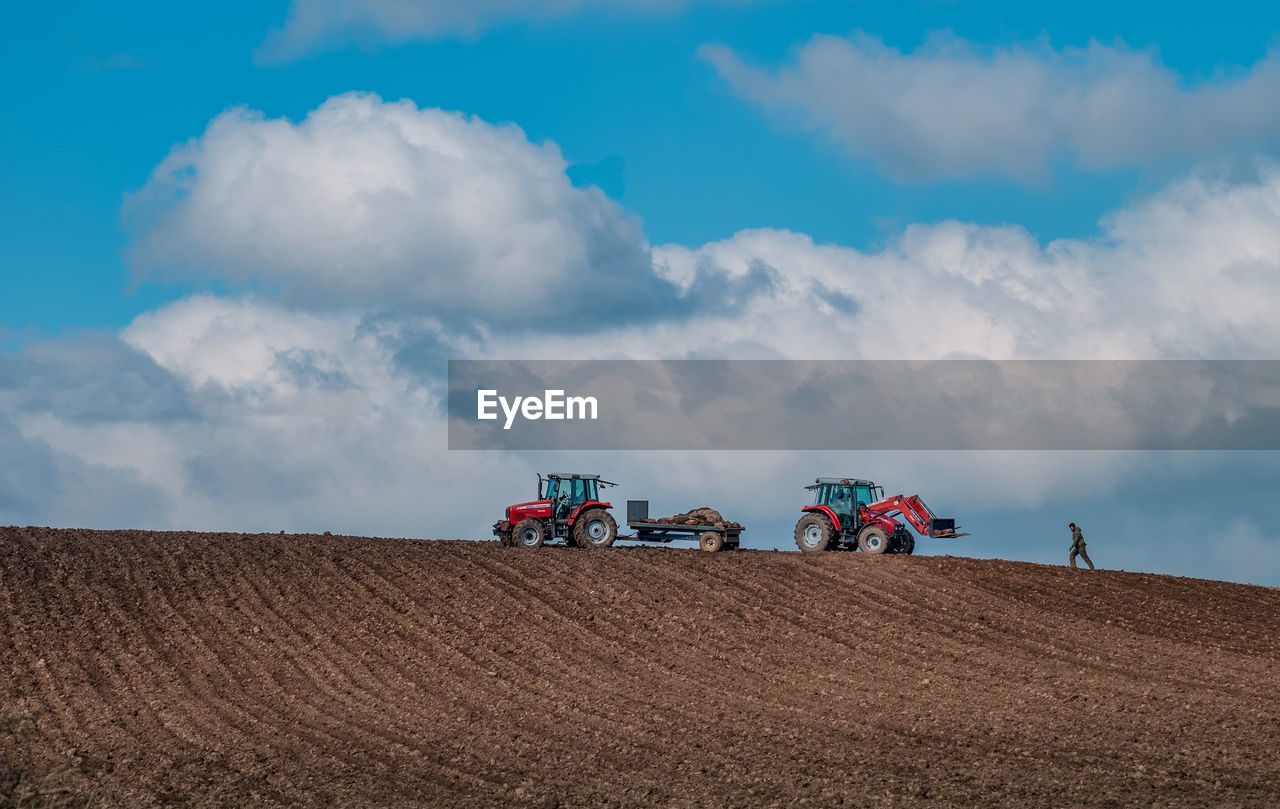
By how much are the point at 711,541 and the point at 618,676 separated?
11.1 meters

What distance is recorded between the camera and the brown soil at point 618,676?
1467 cm

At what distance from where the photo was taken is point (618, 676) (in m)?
21.3

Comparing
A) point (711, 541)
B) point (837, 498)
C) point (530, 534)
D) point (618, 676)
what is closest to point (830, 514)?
point (837, 498)

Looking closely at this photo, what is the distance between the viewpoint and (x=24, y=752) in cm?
1625

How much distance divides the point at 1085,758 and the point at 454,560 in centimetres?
1682

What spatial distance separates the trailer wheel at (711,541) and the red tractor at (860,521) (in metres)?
2.34

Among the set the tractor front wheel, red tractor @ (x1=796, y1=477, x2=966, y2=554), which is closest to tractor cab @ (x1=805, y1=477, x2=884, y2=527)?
red tractor @ (x1=796, y1=477, x2=966, y2=554)

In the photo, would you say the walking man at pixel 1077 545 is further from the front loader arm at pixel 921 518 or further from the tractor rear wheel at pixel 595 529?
the tractor rear wheel at pixel 595 529

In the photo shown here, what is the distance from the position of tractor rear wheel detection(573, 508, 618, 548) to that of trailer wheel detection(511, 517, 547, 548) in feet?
2.97

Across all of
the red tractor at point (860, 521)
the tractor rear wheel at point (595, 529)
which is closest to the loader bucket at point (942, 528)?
the red tractor at point (860, 521)

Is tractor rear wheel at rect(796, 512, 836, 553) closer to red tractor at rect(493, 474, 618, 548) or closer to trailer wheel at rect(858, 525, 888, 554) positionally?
trailer wheel at rect(858, 525, 888, 554)

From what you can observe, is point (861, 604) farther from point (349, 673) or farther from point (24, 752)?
point (24, 752)

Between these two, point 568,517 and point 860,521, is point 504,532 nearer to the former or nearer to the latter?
point 568,517

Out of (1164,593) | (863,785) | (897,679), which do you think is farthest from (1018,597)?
(863,785)
